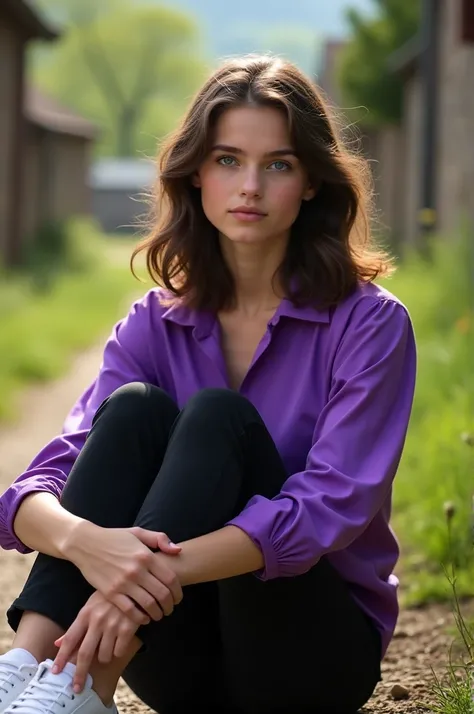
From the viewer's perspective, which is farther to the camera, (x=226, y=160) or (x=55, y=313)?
(x=55, y=313)

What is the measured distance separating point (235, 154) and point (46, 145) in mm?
18032

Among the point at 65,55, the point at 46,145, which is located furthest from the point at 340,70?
the point at 65,55

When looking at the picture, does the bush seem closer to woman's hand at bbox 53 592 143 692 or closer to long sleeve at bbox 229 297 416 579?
long sleeve at bbox 229 297 416 579

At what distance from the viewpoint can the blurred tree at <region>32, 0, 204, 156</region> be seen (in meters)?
67.9

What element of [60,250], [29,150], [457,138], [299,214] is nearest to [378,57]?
[29,150]

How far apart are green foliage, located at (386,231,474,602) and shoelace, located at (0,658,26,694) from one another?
934mm

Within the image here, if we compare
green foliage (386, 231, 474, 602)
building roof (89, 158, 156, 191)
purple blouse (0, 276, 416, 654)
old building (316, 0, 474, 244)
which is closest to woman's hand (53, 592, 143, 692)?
purple blouse (0, 276, 416, 654)

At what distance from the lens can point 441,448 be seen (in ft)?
12.8

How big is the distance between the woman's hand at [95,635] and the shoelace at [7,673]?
0.08 meters

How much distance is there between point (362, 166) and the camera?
2.38m

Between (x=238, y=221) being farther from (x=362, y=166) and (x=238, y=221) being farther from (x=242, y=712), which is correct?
(x=242, y=712)

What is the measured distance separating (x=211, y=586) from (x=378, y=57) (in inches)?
719

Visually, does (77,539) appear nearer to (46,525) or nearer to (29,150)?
(46,525)

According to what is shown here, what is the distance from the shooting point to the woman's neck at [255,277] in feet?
7.82
